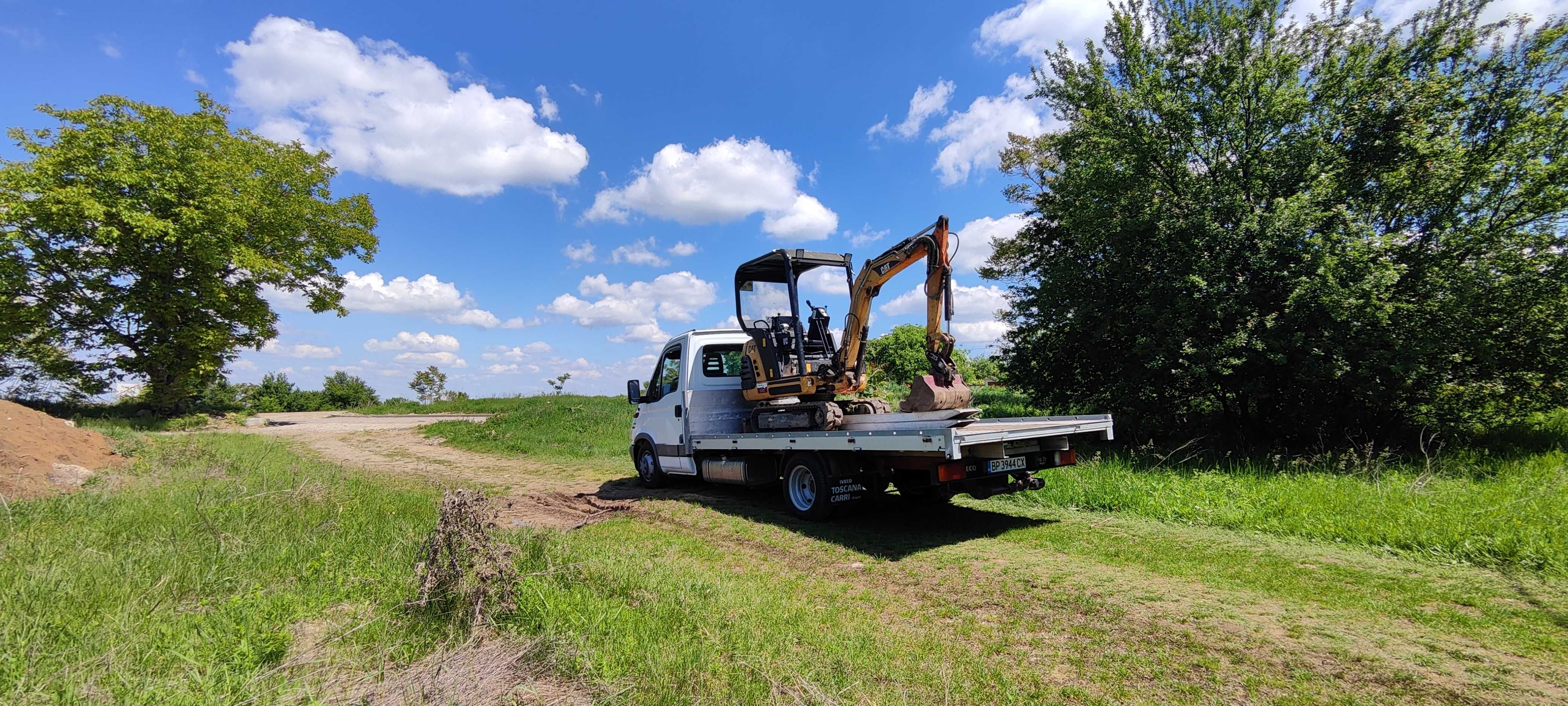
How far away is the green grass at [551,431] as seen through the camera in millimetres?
16984

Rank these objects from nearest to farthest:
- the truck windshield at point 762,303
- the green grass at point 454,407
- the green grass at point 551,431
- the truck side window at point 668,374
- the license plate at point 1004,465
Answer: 1. the license plate at point 1004,465
2. the truck windshield at point 762,303
3. the truck side window at point 668,374
4. the green grass at point 551,431
5. the green grass at point 454,407

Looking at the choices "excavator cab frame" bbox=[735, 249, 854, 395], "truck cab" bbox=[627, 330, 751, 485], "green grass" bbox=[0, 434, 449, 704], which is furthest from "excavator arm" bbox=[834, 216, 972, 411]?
"green grass" bbox=[0, 434, 449, 704]

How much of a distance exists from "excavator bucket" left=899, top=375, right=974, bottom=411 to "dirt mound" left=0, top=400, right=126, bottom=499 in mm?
9510

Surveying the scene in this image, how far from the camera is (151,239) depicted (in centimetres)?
2066

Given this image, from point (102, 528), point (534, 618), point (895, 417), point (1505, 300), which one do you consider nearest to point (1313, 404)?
Result: point (1505, 300)

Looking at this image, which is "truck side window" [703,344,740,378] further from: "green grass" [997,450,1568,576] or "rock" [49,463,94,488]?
"rock" [49,463,94,488]

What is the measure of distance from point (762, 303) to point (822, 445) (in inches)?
113

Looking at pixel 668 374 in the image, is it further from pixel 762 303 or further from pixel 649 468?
pixel 762 303

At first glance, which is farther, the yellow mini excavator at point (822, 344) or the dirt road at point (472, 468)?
the dirt road at point (472, 468)

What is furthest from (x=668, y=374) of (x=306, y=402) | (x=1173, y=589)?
(x=306, y=402)

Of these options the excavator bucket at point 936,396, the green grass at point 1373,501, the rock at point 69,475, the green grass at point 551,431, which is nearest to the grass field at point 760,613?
the green grass at point 1373,501

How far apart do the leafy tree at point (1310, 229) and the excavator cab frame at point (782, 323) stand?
20.3 feet

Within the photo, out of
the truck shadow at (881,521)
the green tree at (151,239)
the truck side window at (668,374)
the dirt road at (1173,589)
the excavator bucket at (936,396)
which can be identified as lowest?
the dirt road at (1173,589)

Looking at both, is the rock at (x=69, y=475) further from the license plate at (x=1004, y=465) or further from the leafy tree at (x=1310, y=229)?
the leafy tree at (x=1310, y=229)
